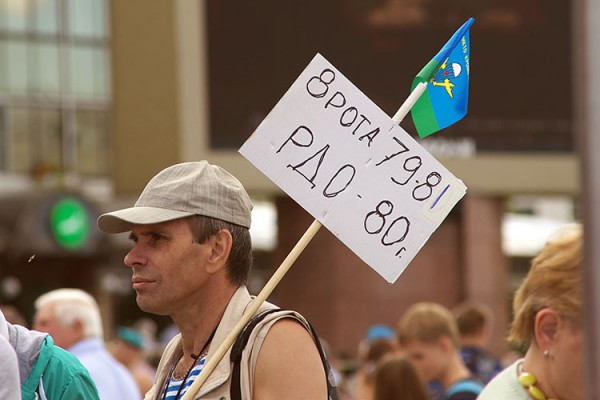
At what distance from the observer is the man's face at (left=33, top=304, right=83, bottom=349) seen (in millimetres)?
6805

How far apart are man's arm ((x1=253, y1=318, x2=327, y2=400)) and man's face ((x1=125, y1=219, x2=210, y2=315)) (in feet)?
0.97

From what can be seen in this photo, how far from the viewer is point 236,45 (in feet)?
52.3

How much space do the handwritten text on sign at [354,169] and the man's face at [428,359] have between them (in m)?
3.50

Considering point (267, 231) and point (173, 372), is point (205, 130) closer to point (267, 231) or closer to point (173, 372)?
point (267, 231)

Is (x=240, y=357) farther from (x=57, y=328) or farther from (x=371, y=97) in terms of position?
(x=371, y=97)

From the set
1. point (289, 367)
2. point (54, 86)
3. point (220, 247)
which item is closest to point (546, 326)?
point (289, 367)

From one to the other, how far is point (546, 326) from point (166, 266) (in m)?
0.86

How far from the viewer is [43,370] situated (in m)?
3.83

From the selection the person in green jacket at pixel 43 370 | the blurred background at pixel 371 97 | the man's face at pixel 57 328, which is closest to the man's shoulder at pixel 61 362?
the person in green jacket at pixel 43 370

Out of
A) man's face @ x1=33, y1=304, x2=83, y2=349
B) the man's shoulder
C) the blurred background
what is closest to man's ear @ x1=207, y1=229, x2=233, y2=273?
the man's shoulder

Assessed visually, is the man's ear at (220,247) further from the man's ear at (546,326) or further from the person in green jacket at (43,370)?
the man's ear at (546,326)

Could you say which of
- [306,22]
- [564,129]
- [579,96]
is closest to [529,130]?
[564,129]

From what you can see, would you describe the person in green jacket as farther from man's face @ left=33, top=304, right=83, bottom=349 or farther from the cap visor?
man's face @ left=33, top=304, right=83, bottom=349

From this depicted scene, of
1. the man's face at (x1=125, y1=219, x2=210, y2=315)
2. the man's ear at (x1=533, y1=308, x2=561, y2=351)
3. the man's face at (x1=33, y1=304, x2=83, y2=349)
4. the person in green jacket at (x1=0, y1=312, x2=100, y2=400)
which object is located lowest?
the man's face at (x1=33, y1=304, x2=83, y2=349)
